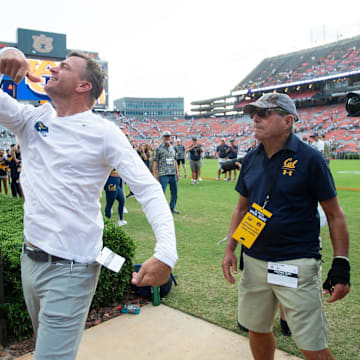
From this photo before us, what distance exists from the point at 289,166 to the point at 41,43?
58965 mm

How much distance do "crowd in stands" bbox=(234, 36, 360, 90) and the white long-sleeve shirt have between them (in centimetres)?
5713

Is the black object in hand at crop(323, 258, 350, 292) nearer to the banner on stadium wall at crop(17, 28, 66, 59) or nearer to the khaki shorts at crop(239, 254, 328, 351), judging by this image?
the khaki shorts at crop(239, 254, 328, 351)

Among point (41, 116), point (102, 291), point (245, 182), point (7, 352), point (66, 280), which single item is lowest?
point (7, 352)

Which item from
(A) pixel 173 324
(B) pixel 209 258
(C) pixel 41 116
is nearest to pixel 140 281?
(C) pixel 41 116

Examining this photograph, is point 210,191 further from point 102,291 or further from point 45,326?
point 45,326

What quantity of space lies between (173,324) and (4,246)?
5.92 ft

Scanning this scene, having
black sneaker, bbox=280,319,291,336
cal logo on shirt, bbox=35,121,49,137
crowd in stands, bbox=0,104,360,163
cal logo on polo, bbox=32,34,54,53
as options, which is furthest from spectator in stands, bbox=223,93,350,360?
cal logo on polo, bbox=32,34,54,53

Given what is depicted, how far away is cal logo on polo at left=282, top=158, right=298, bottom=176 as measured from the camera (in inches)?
85.6

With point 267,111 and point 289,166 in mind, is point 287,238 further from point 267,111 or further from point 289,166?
point 267,111

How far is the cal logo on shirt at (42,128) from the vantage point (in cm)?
174

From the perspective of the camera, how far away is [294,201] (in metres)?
2.15

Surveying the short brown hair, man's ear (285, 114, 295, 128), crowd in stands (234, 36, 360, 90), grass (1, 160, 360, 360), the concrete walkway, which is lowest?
the concrete walkway

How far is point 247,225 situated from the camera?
2297 millimetres

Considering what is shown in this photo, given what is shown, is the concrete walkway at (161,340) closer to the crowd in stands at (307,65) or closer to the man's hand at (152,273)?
the man's hand at (152,273)
